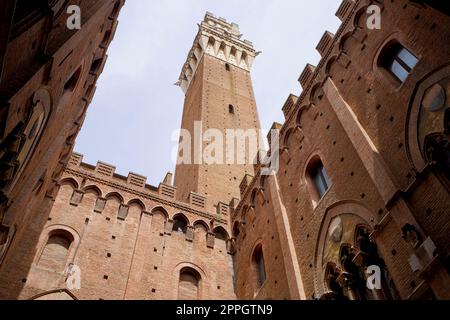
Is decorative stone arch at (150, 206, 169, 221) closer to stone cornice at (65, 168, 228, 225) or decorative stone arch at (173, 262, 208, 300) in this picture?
stone cornice at (65, 168, 228, 225)

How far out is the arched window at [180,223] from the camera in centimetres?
1428

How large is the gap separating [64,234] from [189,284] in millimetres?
3772

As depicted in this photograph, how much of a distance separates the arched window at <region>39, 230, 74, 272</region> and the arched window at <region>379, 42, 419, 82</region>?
8.89m

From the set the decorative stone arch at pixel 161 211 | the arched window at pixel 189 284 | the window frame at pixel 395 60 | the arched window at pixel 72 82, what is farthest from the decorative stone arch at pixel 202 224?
the window frame at pixel 395 60

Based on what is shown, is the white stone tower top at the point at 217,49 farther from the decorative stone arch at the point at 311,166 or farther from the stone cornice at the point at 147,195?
the decorative stone arch at the point at 311,166

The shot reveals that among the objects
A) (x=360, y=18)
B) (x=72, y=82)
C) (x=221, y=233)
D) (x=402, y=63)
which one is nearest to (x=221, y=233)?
(x=221, y=233)

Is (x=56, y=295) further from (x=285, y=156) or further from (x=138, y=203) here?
(x=285, y=156)

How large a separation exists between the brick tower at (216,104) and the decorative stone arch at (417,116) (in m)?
9.21

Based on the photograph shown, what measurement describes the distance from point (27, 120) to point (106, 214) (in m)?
6.94

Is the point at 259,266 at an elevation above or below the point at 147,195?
below

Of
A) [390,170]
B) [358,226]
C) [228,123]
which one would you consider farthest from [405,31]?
[228,123]

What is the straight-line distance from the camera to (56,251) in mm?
11477

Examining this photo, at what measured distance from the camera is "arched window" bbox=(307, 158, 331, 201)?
9.93 m

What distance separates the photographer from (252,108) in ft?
91.6
